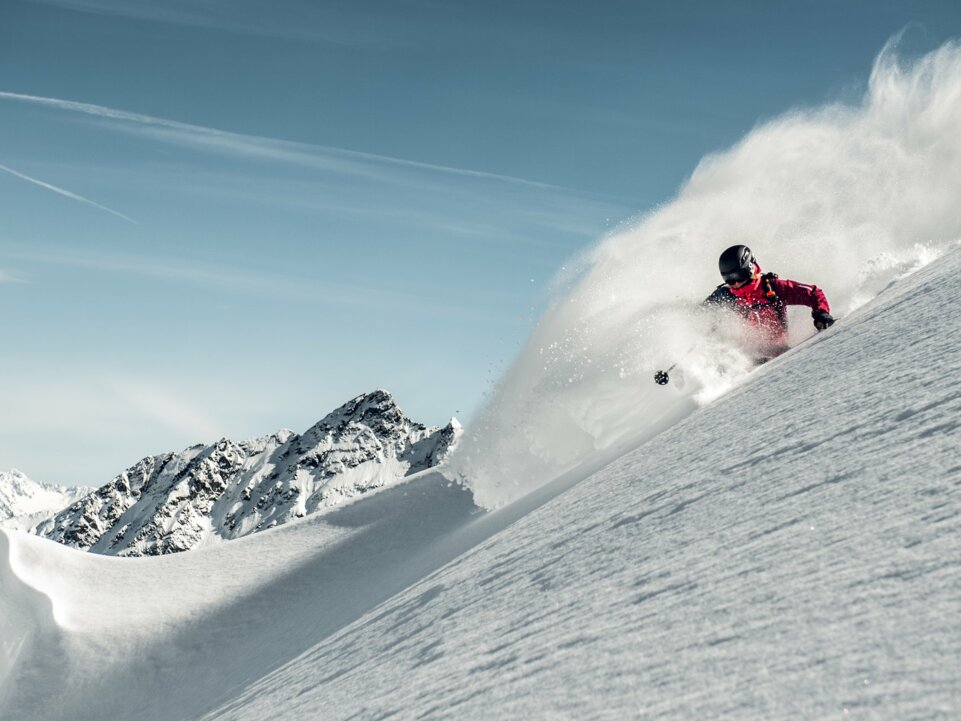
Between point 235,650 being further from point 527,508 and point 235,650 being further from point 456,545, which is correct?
point 527,508

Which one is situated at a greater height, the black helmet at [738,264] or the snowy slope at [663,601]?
Result: the black helmet at [738,264]

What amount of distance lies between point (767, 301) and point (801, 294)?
0.42m

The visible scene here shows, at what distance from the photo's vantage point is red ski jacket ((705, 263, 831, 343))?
9.27 metres

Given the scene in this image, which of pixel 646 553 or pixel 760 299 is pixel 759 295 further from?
pixel 646 553

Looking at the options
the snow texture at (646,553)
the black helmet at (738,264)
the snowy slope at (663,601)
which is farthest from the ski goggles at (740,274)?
the snowy slope at (663,601)

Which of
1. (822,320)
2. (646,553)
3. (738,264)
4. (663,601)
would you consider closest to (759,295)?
(738,264)

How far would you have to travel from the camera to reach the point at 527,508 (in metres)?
7.96

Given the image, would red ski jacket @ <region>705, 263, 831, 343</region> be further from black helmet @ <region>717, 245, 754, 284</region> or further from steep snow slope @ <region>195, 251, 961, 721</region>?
steep snow slope @ <region>195, 251, 961, 721</region>

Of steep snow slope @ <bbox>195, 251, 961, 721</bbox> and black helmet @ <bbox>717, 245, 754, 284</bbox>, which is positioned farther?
black helmet @ <bbox>717, 245, 754, 284</bbox>

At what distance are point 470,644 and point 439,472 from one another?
300 inches

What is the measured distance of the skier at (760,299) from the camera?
30.3ft

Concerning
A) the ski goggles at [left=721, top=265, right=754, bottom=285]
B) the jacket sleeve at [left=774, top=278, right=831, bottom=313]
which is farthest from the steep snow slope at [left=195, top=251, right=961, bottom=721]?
the ski goggles at [left=721, top=265, right=754, bottom=285]

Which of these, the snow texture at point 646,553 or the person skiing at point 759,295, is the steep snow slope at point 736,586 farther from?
the person skiing at point 759,295

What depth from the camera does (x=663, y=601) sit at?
135 inches
